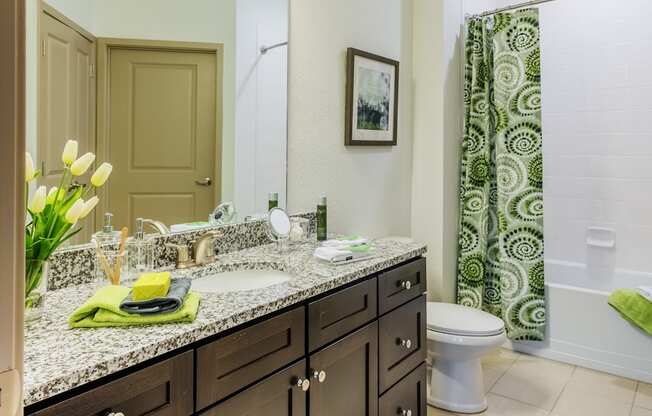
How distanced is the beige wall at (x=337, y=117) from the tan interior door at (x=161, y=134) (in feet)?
1.75

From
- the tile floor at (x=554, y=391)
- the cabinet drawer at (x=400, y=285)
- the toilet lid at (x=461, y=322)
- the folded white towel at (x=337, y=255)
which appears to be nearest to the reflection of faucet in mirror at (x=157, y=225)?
the folded white towel at (x=337, y=255)

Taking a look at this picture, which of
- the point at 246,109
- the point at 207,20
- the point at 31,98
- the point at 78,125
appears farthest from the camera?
the point at 246,109

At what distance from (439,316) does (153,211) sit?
150 cm

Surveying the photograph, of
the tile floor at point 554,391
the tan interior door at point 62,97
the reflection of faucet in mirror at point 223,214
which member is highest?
the tan interior door at point 62,97

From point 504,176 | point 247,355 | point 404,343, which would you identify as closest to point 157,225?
point 247,355

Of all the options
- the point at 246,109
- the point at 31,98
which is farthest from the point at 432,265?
the point at 31,98

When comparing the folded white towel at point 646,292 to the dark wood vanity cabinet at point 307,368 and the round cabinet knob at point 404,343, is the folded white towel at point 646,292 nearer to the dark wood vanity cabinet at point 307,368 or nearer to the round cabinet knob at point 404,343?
the dark wood vanity cabinet at point 307,368

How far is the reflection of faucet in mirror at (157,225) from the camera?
5.36 ft

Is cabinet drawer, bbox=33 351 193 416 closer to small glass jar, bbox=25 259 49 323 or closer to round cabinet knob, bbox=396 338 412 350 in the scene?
small glass jar, bbox=25 259 49 323

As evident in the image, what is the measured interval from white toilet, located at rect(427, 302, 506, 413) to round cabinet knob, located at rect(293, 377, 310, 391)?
109 cm

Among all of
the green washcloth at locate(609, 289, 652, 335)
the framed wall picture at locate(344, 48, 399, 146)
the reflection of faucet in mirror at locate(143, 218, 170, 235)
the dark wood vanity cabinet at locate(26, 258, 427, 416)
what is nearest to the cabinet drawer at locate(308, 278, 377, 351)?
the dark wood vanity cabinet at locate(26, 258, 427, 416)

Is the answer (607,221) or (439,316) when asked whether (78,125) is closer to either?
(439,316)

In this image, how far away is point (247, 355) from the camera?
1.20 m

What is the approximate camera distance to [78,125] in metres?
1.46
